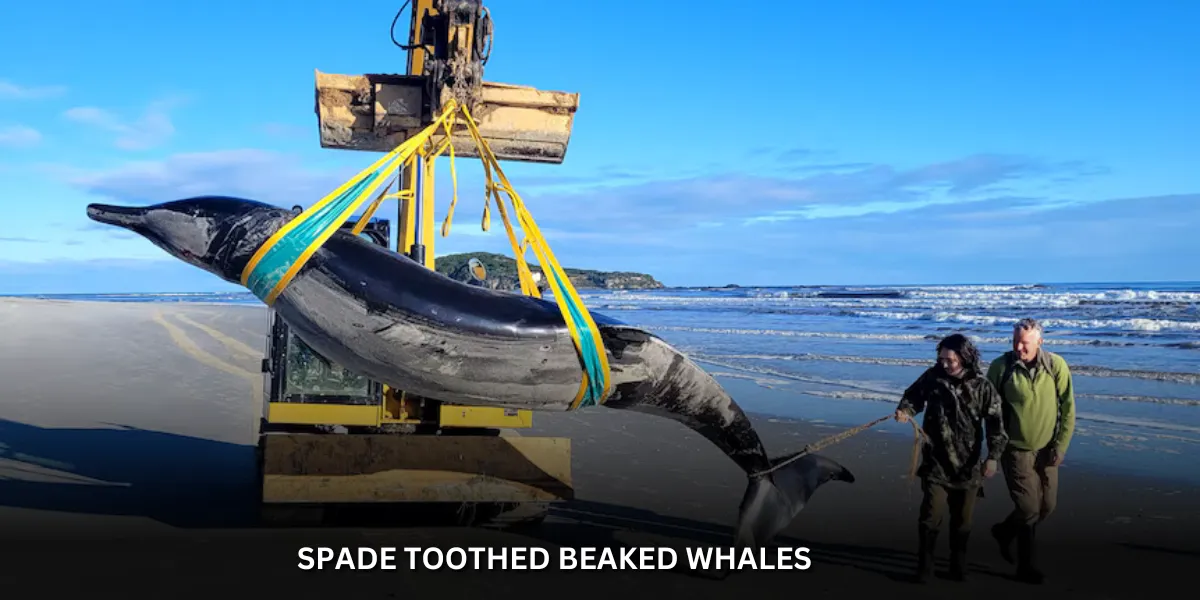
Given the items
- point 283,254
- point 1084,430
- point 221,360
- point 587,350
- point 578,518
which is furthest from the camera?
point 221,360

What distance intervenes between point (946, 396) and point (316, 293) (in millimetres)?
3968

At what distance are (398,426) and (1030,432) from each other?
4437 millimetres

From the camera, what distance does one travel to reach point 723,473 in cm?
928

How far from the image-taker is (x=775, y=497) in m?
5.87

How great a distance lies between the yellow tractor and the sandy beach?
376 mm

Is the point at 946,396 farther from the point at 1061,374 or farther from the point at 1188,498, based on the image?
the point at 1188,498

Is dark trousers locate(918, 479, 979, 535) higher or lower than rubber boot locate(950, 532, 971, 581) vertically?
higher

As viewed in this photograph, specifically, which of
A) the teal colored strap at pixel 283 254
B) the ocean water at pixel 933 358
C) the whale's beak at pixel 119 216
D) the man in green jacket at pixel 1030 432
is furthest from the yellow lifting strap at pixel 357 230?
the ocean water at pixel 933 358

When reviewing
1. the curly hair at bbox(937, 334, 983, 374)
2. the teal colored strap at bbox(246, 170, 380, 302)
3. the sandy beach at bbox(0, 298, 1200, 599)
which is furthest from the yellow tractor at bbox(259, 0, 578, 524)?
the curly hair at bbox(937, 334, 983, 374)

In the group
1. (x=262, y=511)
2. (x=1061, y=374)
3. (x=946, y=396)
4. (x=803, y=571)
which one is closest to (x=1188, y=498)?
(x=1061, y=374)

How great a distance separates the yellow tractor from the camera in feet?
21.3

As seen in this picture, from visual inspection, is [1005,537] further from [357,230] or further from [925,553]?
[357,230]

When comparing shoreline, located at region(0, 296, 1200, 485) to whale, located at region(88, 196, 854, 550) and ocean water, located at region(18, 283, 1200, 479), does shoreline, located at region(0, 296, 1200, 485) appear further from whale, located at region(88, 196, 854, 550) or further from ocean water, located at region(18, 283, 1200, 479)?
whale, located at region(88, 196, 854, 550)

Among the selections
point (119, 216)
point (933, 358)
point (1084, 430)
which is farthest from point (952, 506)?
point (933, 358)
